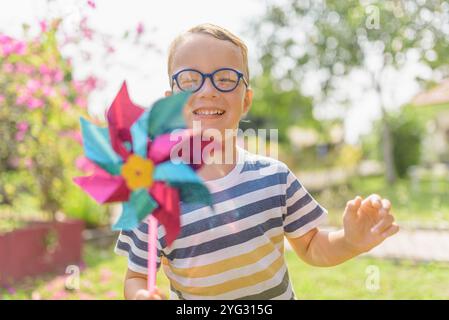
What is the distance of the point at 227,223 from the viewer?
137cm

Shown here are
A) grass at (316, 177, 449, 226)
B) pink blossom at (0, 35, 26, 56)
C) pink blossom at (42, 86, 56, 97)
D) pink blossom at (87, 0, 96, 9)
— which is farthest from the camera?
grass at (316, 177, 449, 226)

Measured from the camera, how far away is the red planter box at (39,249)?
13.6ft

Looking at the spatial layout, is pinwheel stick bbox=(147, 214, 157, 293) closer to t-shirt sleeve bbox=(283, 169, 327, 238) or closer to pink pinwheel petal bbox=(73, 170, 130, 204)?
pink pinwheel petal bbox=(73, 170, 130, 204)

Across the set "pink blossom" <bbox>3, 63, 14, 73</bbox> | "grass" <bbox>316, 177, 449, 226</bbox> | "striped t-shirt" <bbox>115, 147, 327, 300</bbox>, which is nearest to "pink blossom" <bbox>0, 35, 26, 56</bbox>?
"pink blossom" <bbox>3, 63, 14, 73</bbox>

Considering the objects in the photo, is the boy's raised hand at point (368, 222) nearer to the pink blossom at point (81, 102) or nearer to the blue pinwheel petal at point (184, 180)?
the blue pinwheel petal at point (184, 180)

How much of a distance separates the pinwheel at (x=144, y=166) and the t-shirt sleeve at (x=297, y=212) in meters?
0.40

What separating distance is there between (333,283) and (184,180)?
3147 millimetres

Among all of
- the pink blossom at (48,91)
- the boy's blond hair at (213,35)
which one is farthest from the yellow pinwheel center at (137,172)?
the pink blossom at (48,91)

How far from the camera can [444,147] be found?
69.4 ft

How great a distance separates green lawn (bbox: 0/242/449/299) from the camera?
3582 mm

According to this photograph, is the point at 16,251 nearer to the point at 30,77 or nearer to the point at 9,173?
the point at 9,173

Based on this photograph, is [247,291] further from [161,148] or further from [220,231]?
[161,148]

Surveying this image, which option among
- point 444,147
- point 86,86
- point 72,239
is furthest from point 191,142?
point 444,147
